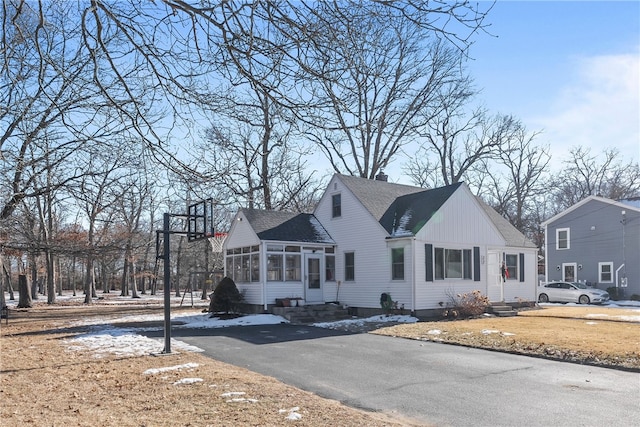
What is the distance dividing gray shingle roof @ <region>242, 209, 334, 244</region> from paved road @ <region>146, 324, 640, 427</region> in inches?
331

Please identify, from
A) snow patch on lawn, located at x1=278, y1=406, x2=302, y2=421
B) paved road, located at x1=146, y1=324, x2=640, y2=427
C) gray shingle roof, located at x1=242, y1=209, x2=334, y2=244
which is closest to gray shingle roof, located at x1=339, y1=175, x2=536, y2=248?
gray shingle roof, located at x1=242, y1=209, x2=334, y2=244

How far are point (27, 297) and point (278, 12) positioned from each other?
27873 millimetres

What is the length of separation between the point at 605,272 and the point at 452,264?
17.0 metres

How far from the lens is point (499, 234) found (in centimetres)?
2275

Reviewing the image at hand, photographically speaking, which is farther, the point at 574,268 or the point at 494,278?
the point at 574,268

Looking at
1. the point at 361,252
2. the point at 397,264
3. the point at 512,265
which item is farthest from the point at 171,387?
the point at 512,265

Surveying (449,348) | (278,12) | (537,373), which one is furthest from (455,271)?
(278,12)

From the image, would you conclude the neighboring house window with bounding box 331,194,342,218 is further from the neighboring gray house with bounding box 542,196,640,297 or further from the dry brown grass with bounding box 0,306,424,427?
the neighboring gray house with bounding box 542,196,640,297

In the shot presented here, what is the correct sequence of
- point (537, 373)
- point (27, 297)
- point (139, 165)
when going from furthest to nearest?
point (27, 297) → point (537, 373) → point (139, 165)

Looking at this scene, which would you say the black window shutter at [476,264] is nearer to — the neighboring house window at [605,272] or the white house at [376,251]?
the white house at [376,251]

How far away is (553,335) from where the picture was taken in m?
13.6

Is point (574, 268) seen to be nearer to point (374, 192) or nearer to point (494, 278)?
point (494, 278)

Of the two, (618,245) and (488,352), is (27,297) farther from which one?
(618,245)

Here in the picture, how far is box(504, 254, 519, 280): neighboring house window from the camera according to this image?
76.8 feet
